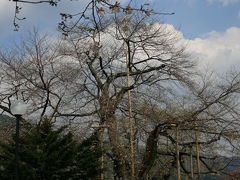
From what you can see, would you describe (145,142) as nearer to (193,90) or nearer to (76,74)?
(193,90)

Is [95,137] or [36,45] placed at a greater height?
[36,45]

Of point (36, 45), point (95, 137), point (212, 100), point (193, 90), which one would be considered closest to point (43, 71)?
point (36, 45)

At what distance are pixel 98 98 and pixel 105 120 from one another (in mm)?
1634

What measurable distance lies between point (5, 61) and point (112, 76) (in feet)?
16.4

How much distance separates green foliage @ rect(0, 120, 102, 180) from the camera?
400 inches

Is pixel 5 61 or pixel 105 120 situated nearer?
pixel 105 120

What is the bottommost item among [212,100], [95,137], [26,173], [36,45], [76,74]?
[26,173]

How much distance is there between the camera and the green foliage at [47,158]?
10.2 m

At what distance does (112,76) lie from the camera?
15.0m

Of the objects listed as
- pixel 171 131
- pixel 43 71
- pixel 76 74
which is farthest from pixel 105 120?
pixel 171 131

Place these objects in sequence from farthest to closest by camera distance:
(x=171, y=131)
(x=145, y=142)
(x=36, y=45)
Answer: (x=171, y=131)
(x=145, y=142)
(x=36, y=45)

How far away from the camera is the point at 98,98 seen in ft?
47.1

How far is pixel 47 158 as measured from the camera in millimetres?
10227

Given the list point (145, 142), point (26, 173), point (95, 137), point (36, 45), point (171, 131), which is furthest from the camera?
point (171, 131)
